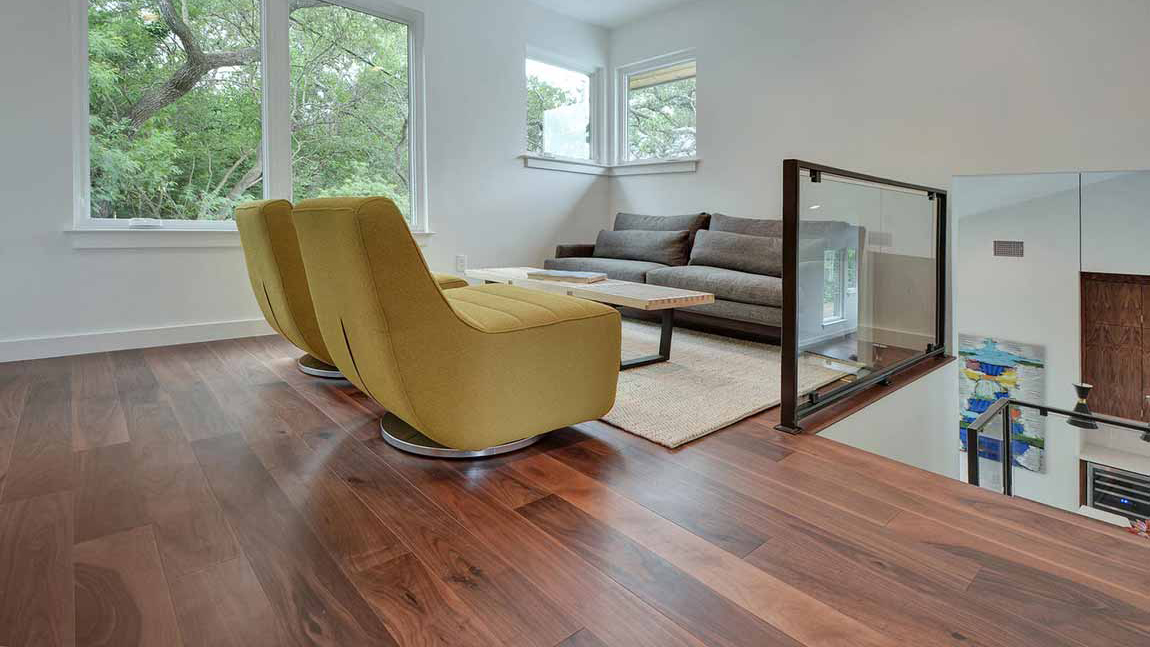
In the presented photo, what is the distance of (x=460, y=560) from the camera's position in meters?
1.18

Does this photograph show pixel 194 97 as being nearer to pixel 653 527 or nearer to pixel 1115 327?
pixel 653 527

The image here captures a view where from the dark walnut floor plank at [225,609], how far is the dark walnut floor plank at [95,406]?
102 cm

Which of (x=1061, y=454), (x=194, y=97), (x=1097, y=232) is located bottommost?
(x=1061, y=454)

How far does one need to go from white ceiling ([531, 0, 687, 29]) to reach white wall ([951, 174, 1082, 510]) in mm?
2799

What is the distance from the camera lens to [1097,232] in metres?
3.09

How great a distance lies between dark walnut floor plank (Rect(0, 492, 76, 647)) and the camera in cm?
96

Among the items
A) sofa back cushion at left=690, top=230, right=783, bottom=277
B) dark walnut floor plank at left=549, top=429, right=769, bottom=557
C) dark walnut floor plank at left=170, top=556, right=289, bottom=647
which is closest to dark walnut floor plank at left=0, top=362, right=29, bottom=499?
dark walnut floor plank at left=170, top=556, right=289, bottom=647

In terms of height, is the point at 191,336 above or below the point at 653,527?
above

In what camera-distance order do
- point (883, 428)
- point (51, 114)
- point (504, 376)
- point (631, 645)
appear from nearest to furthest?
1. point (631, 645)
2. point (504, 376)
3. point (883, 428)
4. point (51, 114)

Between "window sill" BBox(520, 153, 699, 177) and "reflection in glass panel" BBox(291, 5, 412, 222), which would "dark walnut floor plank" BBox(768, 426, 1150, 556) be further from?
"window sill" BBox(520, 153, 699, 177)

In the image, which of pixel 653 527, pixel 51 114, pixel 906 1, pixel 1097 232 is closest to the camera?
pixel 653 527

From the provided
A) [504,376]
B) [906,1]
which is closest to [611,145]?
[906,1]

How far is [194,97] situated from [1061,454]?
17.1ft

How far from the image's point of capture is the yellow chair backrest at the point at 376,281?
1.41m
